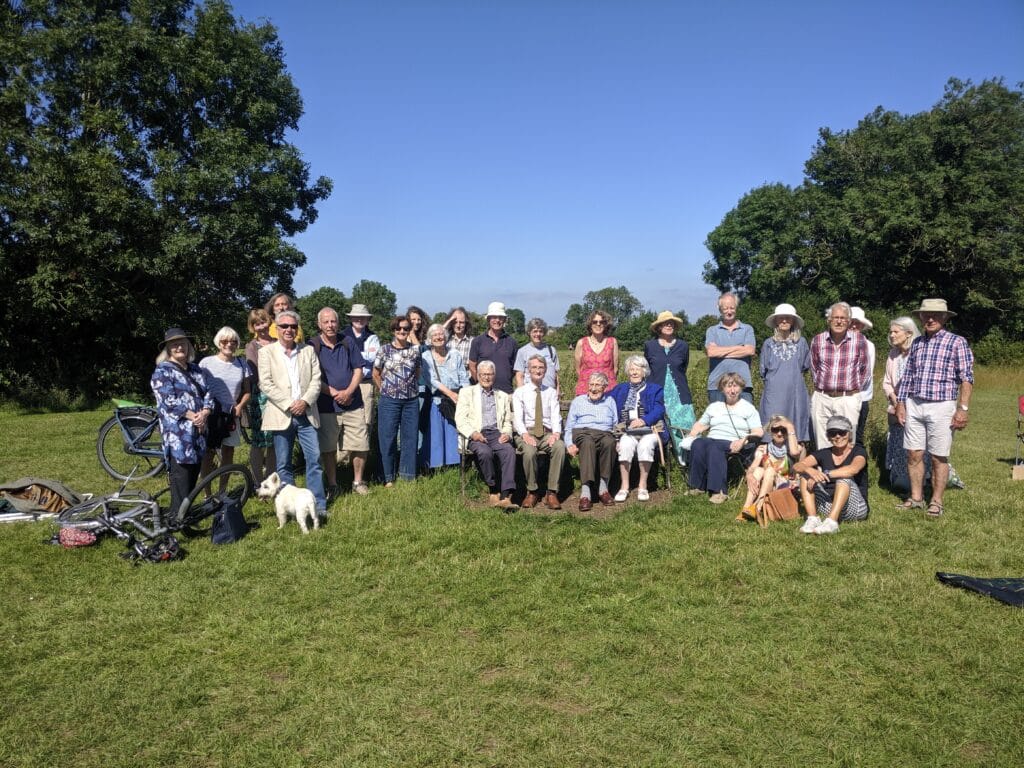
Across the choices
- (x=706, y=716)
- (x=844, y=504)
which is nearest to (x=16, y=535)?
(x=706, y=716)

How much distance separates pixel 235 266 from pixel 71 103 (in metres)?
4.78

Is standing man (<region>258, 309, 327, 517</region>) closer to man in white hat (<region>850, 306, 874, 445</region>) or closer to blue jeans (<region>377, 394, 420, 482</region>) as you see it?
blue jeans (<region>377, 394, 420, 482</region>)

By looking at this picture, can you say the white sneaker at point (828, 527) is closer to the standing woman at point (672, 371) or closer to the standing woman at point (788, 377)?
the standing woman at point (788, 377)

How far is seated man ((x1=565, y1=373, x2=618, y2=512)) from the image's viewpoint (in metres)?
6.64

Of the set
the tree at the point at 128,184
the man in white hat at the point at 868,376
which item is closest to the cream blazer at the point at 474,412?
the man in white hat at the point at 868,376

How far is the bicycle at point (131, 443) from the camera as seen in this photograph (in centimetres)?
783

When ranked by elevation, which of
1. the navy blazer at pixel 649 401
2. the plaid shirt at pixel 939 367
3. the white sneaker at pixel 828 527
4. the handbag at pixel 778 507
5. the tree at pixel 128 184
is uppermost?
the tree at pixel 128 184

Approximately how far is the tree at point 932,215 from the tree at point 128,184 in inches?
1036

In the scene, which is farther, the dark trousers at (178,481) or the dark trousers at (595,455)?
the dark trousers at (595,455)

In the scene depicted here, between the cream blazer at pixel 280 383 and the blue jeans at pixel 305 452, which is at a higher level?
the cream blazer at pixel 280 383

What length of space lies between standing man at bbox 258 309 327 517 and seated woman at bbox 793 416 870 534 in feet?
13.5

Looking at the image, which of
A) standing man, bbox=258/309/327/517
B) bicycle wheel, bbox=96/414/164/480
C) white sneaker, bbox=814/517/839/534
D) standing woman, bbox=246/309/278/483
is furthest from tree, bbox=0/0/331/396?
white sneaker, bbox=814/517/839/534

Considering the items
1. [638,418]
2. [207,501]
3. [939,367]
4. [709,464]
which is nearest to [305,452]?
[207,501]

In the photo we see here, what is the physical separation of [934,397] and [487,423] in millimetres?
3990
